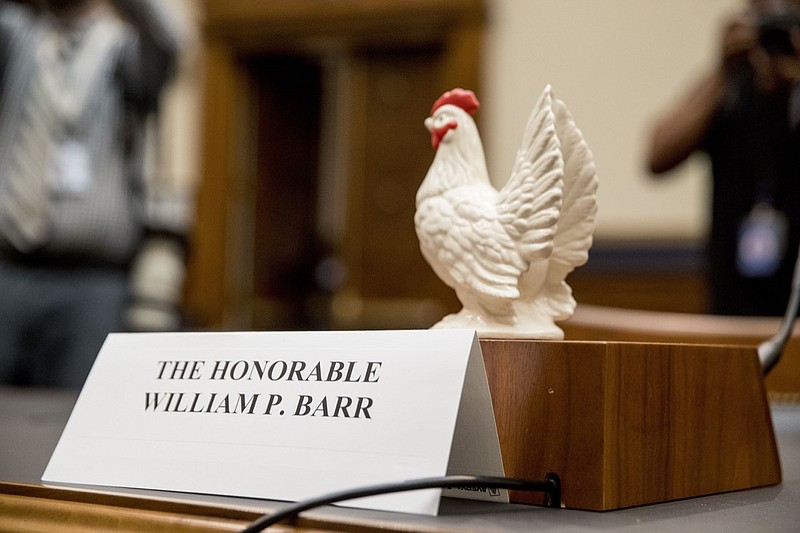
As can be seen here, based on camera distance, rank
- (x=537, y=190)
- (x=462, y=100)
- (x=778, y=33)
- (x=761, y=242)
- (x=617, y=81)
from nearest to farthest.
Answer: (x=537, y=190) < (x=462, y=100) < (x=778, y=33) < (x=761, y=242) < (x=617, y=81)

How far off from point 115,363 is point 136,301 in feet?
6.36

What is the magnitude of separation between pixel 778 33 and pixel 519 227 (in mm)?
1121

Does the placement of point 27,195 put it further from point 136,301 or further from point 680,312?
point 680,312

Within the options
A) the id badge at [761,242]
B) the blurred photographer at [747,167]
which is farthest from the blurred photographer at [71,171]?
the id badge at [761,242]

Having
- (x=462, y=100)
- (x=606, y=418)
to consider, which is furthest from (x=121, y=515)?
(x=462, y=100)

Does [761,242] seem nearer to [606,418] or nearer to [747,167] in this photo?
[747,167]

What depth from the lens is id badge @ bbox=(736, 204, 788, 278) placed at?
5.47 ft

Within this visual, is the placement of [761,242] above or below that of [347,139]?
below

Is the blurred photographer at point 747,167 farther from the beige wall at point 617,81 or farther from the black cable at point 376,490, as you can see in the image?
the beige wall at point 617,81

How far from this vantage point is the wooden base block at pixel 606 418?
1.64 feet

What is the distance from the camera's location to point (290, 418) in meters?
0.50

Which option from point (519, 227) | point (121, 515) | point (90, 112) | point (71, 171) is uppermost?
point (90, 112)

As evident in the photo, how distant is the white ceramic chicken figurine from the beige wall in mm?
3221

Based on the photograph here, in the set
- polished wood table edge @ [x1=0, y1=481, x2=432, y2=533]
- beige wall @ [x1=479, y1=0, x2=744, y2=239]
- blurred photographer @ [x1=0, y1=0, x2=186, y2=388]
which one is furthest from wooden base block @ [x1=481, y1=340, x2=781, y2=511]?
beige wall @ [x1=479, y1=0, x2=744, y2=239]
